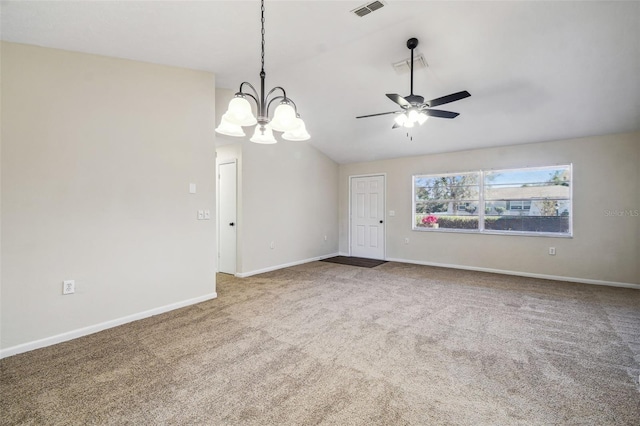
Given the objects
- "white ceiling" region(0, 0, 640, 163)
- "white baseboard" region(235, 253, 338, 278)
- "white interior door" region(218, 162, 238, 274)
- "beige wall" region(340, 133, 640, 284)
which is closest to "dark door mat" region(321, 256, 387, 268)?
"white baseboard" region(235, 253, 338, 278)

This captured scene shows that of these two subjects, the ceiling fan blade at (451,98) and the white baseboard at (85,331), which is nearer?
the white baseboard at (85,331)

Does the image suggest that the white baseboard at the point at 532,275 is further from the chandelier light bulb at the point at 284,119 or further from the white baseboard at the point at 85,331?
the chandelier light bulb at the point at 284,119

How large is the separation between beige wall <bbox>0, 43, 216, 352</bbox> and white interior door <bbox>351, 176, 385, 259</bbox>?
4087mm

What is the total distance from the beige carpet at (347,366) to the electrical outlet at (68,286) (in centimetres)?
47

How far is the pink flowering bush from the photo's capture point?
243 inches

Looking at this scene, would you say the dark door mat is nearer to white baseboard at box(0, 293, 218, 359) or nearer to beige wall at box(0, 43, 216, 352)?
beige wall at box(0, 43, 216, 352)

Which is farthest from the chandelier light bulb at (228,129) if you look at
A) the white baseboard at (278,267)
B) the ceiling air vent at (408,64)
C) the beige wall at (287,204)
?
the white baseboard at (278,267)

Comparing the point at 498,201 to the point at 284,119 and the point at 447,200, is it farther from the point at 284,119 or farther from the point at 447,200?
the point at 284,119

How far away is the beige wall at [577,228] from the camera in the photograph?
14.5 feet

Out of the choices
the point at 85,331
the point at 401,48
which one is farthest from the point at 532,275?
the point at 85,331

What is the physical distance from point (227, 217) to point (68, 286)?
9.10 ft

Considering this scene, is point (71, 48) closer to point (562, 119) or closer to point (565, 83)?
point (565, 83)

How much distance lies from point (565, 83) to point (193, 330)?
16.9 ft

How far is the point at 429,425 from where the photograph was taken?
164 centimetres
